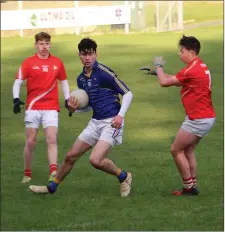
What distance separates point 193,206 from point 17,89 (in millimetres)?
3183

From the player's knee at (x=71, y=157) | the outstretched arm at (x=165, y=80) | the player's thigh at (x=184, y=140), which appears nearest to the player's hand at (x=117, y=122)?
the outstretched arm at (x=165, y=80)

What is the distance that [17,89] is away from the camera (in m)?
13.1

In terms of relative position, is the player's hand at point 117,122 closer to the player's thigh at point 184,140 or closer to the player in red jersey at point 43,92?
the player's thigh at point 184,140

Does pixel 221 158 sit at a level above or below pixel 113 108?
below

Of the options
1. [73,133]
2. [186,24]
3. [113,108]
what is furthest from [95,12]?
[113,108]

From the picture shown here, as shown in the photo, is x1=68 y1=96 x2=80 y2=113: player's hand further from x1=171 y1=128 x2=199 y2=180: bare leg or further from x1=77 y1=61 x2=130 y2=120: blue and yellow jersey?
x1=171 y1=128 x2=199 y2=180: bare leg

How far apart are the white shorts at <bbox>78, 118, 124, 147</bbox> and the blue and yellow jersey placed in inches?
3.3

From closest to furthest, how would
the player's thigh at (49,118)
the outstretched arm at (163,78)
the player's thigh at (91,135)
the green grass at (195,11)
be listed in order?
the outstretched arm at (163,78) < the player's thigh at (91,135) < the player's thigh at (49,118) < the green grass at (195,11)

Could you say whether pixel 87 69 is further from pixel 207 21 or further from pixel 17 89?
pixel 207 21

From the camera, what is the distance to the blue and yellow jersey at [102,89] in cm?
1171

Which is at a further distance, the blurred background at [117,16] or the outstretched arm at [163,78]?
the blurred background at [117,16]

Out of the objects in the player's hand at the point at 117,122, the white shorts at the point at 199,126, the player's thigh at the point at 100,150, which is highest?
the player's hand at the point at 117,122

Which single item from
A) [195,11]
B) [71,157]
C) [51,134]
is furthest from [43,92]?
[195,11]

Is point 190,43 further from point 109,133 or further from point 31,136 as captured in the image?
point 31,136
